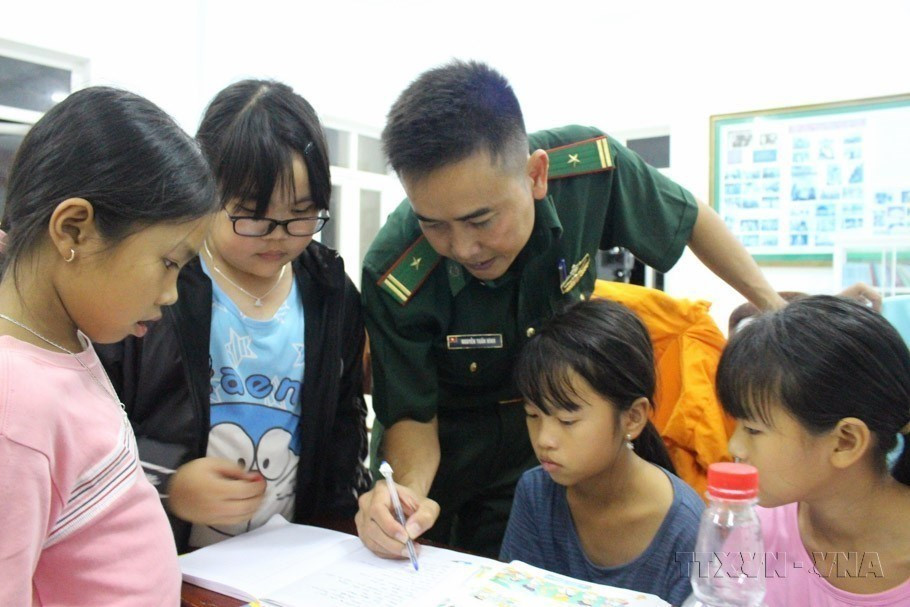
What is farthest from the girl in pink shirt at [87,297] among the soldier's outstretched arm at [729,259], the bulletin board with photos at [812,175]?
the bulletin board with photos at [812,175]

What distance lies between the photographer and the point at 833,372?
0.86 metres

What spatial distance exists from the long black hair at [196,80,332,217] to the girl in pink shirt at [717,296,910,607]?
28.2 inches

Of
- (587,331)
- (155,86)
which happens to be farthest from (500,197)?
(155,86)

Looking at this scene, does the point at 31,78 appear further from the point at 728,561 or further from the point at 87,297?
the point at 728,561

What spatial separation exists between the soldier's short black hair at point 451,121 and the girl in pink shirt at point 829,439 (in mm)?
508

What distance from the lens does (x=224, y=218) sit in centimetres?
114

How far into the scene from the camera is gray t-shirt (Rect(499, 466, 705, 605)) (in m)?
1.03

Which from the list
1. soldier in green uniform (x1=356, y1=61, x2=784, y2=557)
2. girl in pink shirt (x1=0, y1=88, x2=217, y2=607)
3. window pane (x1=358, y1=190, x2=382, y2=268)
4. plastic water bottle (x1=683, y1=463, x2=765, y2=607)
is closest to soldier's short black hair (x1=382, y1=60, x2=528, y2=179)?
soldier in green uniform (x1=356, y1=61, x2=784, y2=557)

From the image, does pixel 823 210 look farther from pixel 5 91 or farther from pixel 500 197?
pixel 5 91

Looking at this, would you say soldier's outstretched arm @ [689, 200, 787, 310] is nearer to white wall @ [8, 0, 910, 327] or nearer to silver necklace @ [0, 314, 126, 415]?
silver necklace @ [0, 314, 126, 415]

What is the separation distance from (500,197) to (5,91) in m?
3.01

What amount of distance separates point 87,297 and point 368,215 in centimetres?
452

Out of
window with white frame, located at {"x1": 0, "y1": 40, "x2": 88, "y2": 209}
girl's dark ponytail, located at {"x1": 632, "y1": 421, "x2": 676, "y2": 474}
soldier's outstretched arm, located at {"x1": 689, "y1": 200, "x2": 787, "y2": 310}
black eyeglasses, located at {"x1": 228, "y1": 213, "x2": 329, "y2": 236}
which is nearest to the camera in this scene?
black eyeglasses, located at {"x1": 228, "y1": 213, "x2": 329, "y2": 236}

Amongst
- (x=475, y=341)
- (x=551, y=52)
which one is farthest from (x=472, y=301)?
(x=551, y=52)
